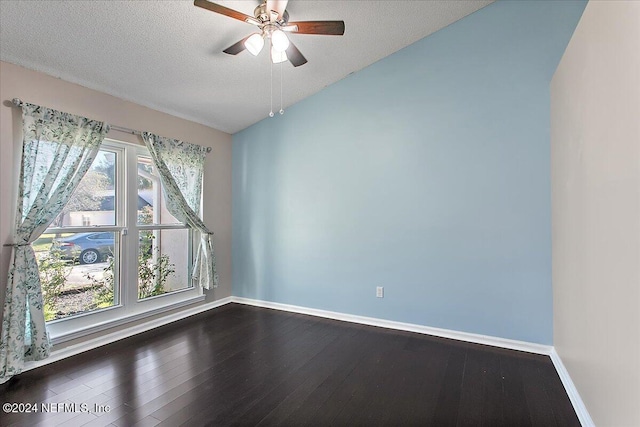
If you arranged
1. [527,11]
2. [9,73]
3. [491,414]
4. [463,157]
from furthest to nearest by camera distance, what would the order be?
[463,157] → [527,11] → [9,73] → [491,414]

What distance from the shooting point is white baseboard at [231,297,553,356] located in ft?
9.08

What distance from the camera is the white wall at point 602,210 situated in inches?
50.4

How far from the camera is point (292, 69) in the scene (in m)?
3.24

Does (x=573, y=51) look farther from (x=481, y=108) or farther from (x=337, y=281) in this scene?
(x=337, y=281)

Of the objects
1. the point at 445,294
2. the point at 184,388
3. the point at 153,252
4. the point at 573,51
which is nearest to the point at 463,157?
the point at 573,51

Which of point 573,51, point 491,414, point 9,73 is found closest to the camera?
point 491,414

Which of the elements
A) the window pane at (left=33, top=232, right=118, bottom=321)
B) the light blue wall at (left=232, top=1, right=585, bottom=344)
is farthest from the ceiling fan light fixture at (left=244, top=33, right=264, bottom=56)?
the window pane at (left=33, top=232, right=118, bottom=321)

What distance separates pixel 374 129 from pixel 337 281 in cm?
185

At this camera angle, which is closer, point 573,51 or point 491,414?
point 491,414

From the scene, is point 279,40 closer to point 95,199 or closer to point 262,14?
point 262,14

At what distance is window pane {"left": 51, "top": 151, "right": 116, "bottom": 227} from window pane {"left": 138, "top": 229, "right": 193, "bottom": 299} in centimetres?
46

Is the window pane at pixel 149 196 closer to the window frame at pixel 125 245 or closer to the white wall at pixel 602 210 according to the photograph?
the window frame at pixel 125 245

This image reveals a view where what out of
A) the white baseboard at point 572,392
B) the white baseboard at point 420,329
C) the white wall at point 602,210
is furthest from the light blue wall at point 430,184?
the white wall at point 602,210

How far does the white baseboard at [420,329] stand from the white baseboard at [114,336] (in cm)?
76
